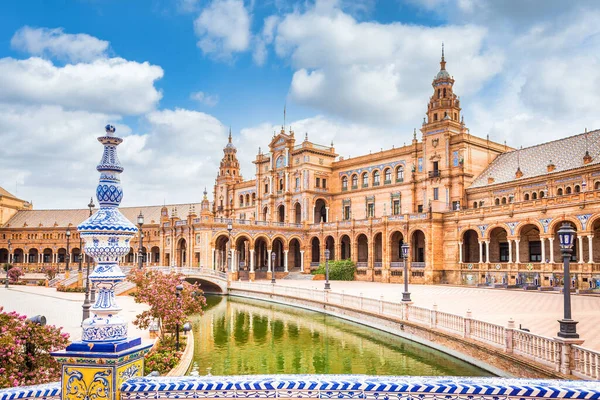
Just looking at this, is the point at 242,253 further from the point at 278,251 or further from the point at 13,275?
the point at 13,275

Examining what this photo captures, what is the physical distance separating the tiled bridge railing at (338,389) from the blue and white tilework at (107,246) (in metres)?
0.59

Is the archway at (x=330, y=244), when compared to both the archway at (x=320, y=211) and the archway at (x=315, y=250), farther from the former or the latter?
the archway at (x=320, y=211)

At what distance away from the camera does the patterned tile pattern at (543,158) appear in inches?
1607

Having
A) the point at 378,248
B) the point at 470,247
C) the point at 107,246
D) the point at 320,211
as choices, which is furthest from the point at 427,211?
the point at 107,246

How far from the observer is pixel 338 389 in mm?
5129

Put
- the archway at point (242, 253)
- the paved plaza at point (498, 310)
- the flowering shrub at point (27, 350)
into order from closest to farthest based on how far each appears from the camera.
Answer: the flowering shrub at point (27, 350) → the paved plaza at point (498, 310) → the archway at point (242, 253)

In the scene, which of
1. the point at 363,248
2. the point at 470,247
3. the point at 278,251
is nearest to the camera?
the point at 470,247

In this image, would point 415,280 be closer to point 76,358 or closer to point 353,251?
point 353,251

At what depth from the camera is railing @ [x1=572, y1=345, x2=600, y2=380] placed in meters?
9.64

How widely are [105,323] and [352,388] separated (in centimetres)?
261

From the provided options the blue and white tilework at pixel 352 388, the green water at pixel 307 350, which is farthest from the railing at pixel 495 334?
the blue and white tilework at pixel 352 388

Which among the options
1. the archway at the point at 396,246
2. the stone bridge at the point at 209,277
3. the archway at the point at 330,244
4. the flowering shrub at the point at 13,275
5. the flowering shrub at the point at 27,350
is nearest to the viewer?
the flowering shrub at the point at 27,350

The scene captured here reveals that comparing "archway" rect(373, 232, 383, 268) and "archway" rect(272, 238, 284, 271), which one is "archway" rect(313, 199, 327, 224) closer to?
"archway" rect(272, 238, 284, 271)

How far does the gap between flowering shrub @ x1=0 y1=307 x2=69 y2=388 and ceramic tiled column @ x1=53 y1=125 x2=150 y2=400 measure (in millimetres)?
3387
